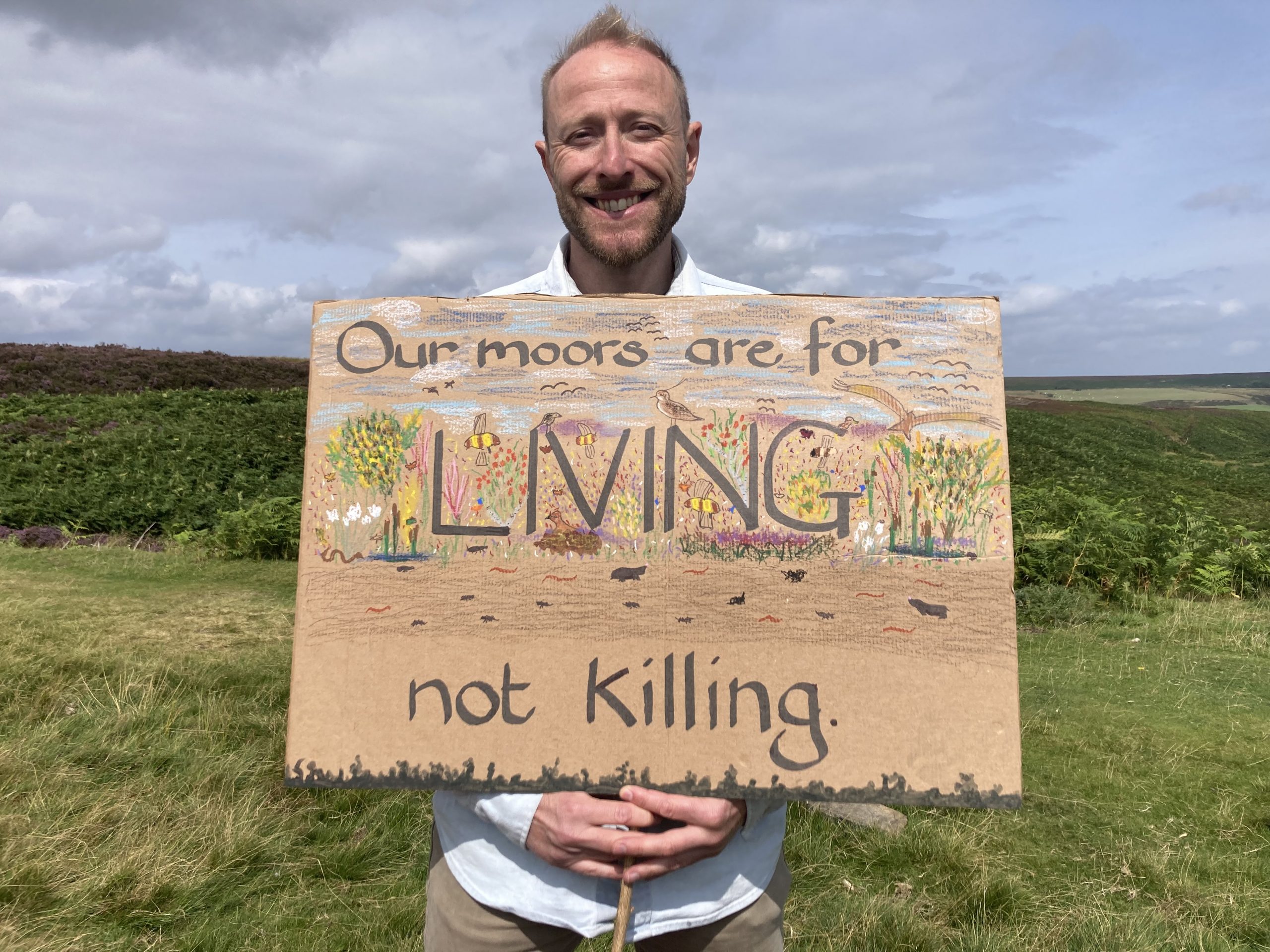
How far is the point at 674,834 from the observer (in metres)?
1.63

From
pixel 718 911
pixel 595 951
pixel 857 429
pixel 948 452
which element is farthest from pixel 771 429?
pixel 595 951

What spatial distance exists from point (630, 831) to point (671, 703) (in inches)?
10.9

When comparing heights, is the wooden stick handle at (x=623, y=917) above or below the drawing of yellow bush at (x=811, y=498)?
below

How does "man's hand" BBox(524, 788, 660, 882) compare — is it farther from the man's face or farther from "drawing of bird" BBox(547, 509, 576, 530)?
the man's face

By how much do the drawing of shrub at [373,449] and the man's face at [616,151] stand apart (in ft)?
2.31

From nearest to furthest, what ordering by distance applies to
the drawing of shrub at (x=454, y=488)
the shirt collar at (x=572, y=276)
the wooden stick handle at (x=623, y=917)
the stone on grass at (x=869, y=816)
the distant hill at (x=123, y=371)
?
the wooden stick handle at (x=623, y=917) → the drawing of shrub at (x=454, y=488) → the shirt collar at (x=572, y=276) → the stone on grass at (x=869, y=816) → the distant hill at (x=123, y=371)

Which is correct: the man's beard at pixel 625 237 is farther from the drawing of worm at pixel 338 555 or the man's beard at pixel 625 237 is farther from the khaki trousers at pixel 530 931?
the khaki trousers at pixel 530 931

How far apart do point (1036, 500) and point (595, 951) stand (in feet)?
27.8

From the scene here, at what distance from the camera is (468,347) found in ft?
5.78

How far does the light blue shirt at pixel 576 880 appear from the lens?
1.75 metres

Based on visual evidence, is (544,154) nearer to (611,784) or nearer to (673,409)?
(673,409)

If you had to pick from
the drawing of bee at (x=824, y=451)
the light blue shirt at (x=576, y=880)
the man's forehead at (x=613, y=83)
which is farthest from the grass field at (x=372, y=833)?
the man's forehead at (x=613, y=83)

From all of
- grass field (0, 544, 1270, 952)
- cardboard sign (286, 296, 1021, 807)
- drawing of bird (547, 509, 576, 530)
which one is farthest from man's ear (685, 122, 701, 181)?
grass field (0, 544, 1270, 952)

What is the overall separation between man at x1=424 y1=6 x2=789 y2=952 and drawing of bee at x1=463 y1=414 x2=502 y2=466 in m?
0.35
